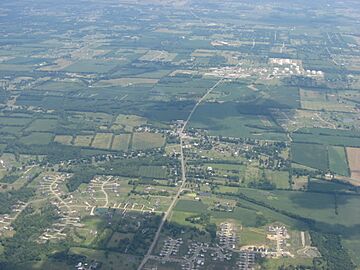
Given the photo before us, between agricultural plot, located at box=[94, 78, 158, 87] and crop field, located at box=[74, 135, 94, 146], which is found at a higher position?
crop field, located at box=[74, 135, 94, 146]

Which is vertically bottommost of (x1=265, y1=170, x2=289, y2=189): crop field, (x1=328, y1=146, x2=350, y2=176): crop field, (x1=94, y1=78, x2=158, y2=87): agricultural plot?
(x1=94, y1=78, x2=158, y2=87): agricultural plot

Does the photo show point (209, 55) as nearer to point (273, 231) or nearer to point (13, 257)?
point (273, 231)

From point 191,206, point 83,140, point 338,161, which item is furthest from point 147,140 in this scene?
point 338,161

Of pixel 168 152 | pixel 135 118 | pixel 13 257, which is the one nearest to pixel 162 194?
pixel 168 152

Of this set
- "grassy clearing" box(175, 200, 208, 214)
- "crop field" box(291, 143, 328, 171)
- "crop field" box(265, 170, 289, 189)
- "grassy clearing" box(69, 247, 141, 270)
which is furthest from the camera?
"crop field" box(291, 143, 328, 171)

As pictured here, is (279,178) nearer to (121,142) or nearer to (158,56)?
(121,142)

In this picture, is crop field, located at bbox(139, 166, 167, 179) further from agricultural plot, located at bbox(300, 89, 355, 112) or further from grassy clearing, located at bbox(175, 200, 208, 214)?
agricultural plot, located at bbox(300, 89, 355, 112)

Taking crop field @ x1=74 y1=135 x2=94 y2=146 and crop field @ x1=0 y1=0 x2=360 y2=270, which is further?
crop field @ x1=74 y1=135 x2=94 y2=146

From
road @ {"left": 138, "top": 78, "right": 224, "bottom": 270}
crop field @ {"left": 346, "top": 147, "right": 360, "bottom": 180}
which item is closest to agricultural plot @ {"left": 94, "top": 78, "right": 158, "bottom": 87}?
road @ {"left": 138, "top": 78, "right": 224, "bottom": 270}

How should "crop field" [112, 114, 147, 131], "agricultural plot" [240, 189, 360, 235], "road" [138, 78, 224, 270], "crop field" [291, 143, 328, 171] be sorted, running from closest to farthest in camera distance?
"road" [138, 78, 224, 270]
"agricultural plot" [240, 189, 360, 235]
"crop field" [291, 143, 328, 171]
"crop field" [112, 114, 147, 131]
